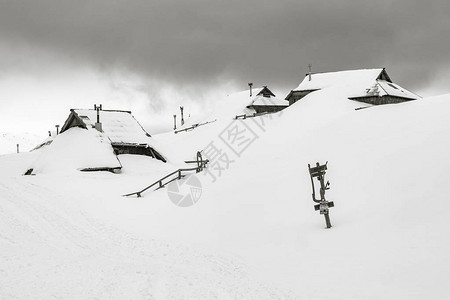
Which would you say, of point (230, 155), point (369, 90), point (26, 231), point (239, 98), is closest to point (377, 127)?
point (230, 155)

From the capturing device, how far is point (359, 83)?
44.5 metres

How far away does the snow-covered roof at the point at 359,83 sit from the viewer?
4172cm

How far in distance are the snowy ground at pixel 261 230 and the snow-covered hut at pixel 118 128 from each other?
687 cm

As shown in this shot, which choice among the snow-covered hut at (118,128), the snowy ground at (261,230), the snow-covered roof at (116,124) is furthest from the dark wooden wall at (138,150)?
the snowy ground at (261,230)

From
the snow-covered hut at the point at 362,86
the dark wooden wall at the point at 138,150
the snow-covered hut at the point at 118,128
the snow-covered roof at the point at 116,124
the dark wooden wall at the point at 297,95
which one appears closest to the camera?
the dark wooden wall at the point at 138,150

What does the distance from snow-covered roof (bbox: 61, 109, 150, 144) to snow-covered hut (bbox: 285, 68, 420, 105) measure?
73.9ft

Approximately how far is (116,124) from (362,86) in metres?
27.8

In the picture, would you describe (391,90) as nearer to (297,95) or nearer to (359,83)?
(359,83)

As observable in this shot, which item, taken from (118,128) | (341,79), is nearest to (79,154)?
(118,128)

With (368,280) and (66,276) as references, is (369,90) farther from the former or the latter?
(66,276)

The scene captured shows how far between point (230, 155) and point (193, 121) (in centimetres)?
3059

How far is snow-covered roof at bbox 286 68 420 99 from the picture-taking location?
41.7 meters

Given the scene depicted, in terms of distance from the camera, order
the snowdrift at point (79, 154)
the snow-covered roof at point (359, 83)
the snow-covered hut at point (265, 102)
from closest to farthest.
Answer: the snowdrift at point (79, 154) < the snow-covered roof at point (359, 83) < the snow-covered hut at point (265, 102)

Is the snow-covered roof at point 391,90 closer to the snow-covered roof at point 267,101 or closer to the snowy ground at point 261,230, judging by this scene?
the snowy ground at point 261,230
